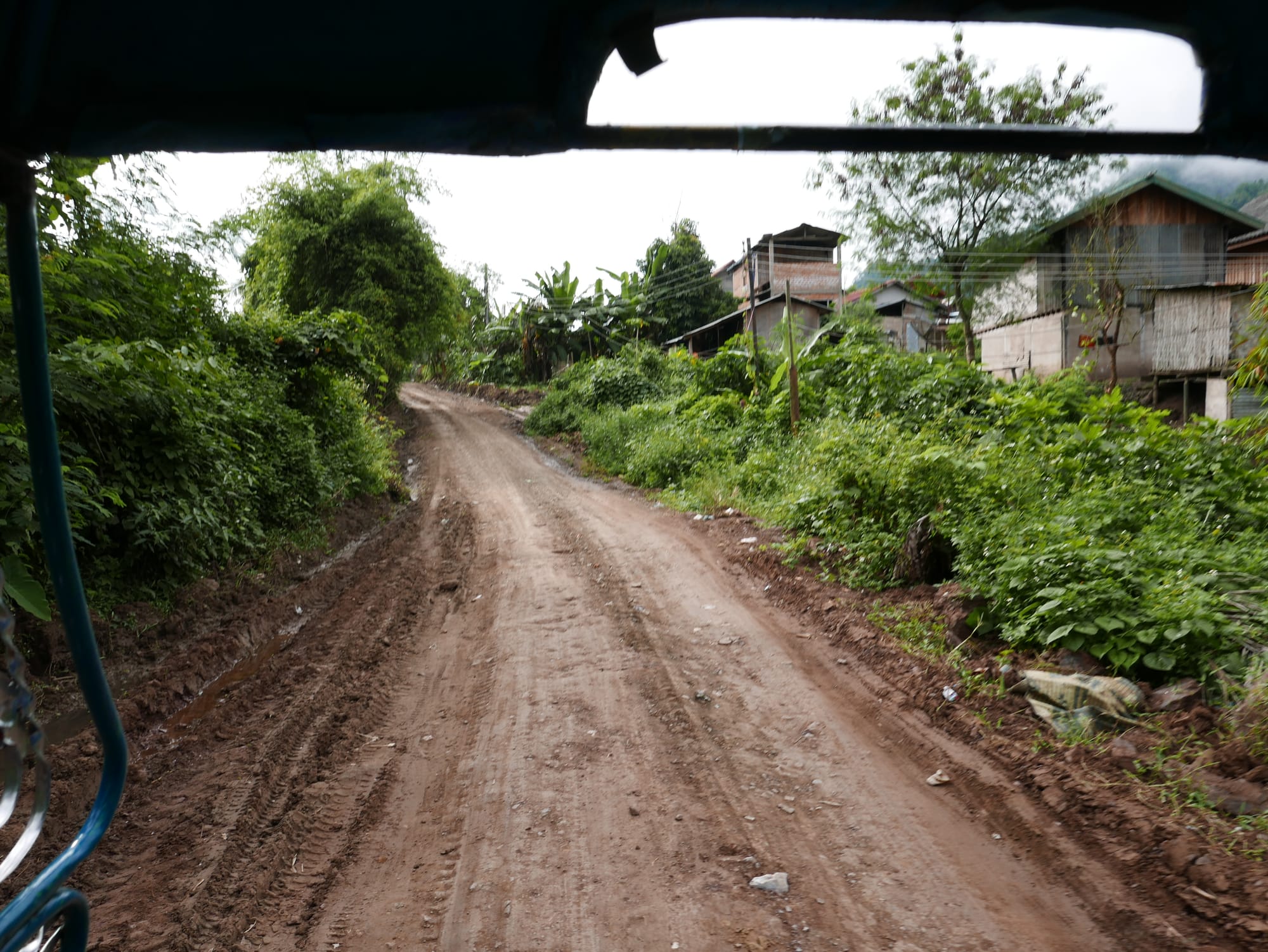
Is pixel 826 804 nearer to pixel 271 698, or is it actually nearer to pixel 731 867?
pixel 731 867

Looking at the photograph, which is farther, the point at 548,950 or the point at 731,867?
the point at 731,867

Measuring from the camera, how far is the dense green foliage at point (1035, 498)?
16.4 feet

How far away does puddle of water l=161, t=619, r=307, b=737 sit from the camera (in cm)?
535

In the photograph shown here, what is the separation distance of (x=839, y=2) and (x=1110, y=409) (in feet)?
29.1

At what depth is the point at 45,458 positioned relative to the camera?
142cm

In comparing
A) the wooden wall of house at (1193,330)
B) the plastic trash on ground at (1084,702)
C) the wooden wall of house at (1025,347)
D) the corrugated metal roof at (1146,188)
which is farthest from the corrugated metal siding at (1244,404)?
the plastic trash on ground at (1084,702)

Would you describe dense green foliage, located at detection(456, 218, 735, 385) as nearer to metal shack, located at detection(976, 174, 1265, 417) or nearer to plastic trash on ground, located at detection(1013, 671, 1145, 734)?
metal shack, located at detection(976, 174, 1265, 417)

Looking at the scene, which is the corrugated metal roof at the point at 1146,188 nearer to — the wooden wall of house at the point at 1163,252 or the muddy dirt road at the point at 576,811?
the wooden wall of house at the point at 1163,252

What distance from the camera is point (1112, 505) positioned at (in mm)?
6184

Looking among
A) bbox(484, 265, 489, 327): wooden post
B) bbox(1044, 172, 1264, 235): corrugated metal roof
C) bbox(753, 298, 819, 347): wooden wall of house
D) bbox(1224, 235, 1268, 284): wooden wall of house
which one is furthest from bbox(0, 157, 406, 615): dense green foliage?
bbox(484, 265, 489, 327): wooden post

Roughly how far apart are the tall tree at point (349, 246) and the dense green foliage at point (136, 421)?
12219mm

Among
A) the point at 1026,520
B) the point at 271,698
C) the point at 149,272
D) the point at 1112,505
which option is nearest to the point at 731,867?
the point at 271,698

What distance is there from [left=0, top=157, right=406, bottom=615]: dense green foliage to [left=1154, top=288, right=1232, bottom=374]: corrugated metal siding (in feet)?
63.5

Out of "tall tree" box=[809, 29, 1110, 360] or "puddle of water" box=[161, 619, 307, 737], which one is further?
"tall tree" box=[809, 29, 1110, 360]
